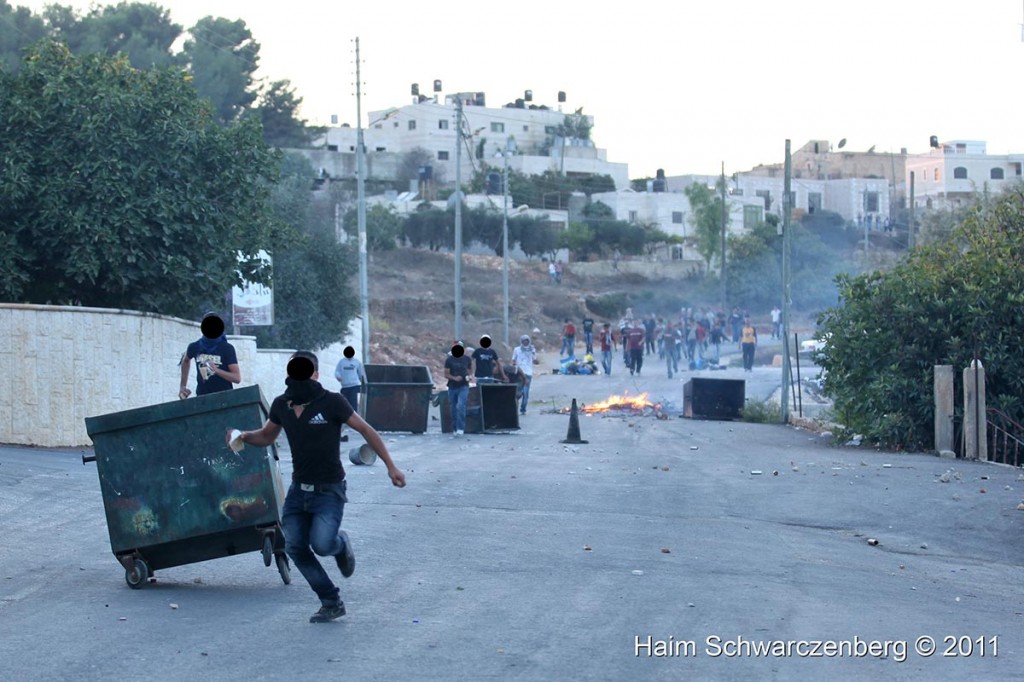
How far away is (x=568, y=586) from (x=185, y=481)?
A: 2.73 metres

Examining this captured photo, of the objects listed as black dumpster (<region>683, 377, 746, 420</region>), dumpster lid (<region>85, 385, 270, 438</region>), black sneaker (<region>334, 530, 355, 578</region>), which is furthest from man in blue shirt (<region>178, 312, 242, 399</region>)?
black dumpster (<region>683, 377, 746, 420</region>)

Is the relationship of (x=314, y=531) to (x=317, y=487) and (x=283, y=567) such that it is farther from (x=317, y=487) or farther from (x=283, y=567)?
(x=283, y=567)

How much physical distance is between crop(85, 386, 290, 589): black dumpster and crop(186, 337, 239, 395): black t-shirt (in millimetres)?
3637

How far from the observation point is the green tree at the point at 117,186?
19250 millimetres

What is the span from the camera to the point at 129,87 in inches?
832

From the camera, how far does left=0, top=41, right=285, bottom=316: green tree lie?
19250 mm

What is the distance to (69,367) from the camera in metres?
17.5

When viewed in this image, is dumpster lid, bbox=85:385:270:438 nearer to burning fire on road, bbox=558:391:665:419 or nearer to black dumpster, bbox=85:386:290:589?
black dumpster, bbox=85:386:290:589

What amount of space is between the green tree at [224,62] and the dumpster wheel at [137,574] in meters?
56.8

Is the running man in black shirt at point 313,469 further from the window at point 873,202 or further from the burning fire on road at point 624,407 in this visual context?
the window at point 873,202

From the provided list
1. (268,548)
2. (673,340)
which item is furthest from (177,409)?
(673,340)

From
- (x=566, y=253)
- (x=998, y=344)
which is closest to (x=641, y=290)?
(x=566, y=253)

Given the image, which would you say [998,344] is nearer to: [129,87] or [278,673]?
[129,87]

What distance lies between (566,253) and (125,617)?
7783cm
